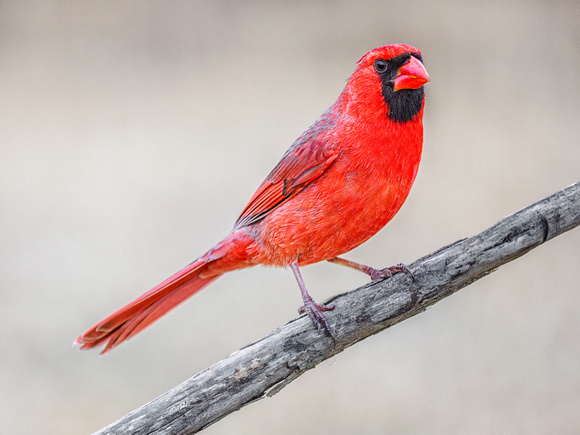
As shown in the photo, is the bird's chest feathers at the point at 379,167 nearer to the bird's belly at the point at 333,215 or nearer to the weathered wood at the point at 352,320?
the bird's belly at the point at 333,215

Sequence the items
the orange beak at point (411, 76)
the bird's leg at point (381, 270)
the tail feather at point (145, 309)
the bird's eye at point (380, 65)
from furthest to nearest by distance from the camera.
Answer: the tail feather at point (145, 309)
the bird's leg at point (381, 270)
the bird's eye at point (380, 65)
the orange beak at point (411, 76)

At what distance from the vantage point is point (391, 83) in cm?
216

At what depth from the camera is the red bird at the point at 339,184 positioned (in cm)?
217

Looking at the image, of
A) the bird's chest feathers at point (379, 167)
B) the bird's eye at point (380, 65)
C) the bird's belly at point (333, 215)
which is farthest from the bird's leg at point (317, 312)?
the bird's eye at point (380, 65)

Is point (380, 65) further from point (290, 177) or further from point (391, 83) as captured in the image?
point (290, 177)

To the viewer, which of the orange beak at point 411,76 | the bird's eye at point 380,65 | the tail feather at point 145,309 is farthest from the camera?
the tail feather at point 145,309

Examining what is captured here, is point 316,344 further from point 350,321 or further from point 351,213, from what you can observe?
point 351,213

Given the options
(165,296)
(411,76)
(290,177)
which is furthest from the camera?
(165,296)

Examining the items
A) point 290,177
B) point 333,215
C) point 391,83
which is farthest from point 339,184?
point 391,83

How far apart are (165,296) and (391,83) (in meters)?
1.09

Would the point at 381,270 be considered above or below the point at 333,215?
below

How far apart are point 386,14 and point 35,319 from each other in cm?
254

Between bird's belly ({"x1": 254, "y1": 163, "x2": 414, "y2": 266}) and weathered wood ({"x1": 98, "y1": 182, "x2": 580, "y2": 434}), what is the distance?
0.60ft

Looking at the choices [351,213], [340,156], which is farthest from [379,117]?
[351,213]
